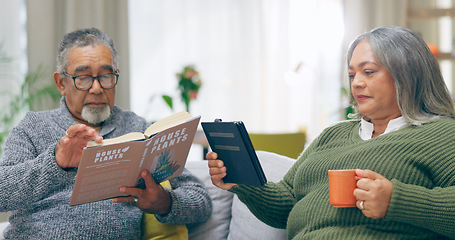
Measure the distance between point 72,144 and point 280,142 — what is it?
1.76 m

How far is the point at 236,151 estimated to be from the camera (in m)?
1.29

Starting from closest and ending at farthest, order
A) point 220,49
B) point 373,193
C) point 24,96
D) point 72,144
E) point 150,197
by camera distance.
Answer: point 373,193 → point 72,144 → point 150,197 → point 24,96 → point 220,49

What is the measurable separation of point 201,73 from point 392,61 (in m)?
3.30

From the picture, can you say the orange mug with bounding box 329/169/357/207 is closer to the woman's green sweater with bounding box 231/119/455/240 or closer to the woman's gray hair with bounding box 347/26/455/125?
the woman's green sweater with bounding box 231/119/455/240

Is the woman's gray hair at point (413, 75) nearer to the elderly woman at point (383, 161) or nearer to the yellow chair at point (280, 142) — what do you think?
the elderly woman at point (383, 161)

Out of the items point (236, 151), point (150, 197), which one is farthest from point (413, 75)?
point (150, 197)

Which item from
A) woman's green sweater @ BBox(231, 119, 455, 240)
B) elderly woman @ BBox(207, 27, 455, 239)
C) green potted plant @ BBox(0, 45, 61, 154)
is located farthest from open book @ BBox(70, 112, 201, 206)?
green potted plant @ BBox(0, 45, 61, 154)

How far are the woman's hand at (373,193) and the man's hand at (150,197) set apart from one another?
0.60m

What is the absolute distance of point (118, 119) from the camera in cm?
178

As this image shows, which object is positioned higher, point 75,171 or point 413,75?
point 413,75

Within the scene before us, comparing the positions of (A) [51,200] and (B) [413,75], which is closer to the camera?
(B) [413,75]

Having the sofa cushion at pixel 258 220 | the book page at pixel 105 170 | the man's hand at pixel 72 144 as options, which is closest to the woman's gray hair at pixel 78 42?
the man's hand at pixel 72 144

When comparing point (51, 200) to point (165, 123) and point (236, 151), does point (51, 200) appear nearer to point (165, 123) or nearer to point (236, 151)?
point (165, 123)

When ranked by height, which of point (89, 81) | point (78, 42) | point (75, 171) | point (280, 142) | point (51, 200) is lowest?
point (280, 142)
